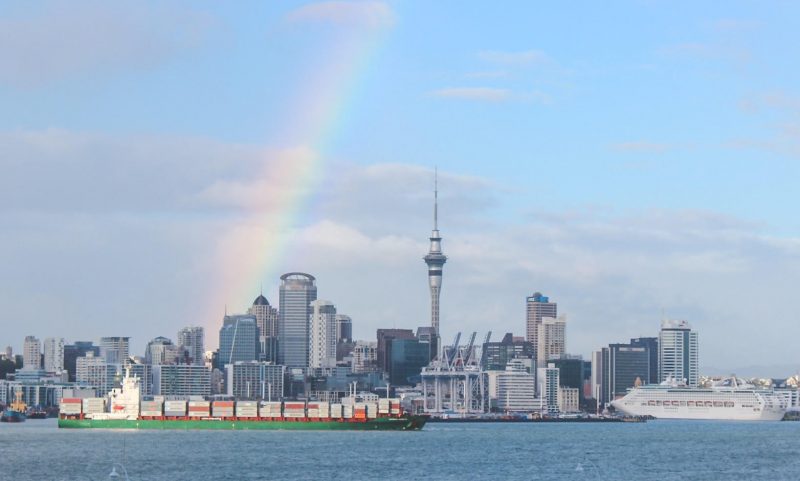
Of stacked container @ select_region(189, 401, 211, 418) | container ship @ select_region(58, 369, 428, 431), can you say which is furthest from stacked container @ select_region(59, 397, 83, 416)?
stacked container @ select_region(189, 401, 211, 418)

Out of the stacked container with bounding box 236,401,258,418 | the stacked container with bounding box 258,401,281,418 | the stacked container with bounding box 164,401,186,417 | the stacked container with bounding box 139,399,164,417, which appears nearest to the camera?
the stacked container with bounding box 236,401,258,418

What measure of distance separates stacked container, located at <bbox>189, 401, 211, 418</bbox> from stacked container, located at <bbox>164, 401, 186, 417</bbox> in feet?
3.41

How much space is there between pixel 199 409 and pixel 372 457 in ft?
244

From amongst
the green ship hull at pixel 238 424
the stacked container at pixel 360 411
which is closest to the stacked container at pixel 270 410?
the green ship hull at pixel 238 424

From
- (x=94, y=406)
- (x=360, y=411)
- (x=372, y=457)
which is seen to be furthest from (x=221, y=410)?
(x=372, y=457)

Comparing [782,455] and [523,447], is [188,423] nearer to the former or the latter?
[523,447]

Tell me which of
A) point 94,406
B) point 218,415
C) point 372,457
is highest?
point 94,406

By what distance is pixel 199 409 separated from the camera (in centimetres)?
19425

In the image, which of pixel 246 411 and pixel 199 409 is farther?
pixel 199 409

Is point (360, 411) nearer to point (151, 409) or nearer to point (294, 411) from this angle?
point (294, 411)

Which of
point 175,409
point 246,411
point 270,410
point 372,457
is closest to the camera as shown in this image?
point 372,457

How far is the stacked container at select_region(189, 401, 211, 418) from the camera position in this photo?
7607 inches

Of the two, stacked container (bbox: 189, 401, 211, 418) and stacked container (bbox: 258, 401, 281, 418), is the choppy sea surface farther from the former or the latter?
stacked container (bbox: 189, 401, 211, 418)

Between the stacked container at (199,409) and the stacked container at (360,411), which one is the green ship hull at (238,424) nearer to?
the stacked container at (360,411)
